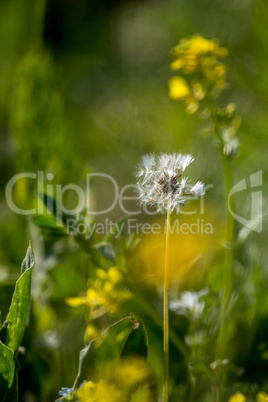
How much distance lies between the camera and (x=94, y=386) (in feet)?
0.91

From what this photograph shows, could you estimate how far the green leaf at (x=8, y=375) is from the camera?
0.90ft

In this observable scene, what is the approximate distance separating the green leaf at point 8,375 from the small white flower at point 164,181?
11 cm

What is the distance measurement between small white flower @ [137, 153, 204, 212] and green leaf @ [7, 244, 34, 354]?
7cm

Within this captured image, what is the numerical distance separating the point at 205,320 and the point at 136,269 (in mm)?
70

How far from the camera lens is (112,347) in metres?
0.29

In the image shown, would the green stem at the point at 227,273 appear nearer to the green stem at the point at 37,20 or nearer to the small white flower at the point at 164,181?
the small white flower at the point at 164,181

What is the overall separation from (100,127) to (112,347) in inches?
21.5

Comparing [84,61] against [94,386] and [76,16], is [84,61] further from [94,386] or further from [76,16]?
[94,386]

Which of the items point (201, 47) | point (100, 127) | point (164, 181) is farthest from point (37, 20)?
point (164, 181)

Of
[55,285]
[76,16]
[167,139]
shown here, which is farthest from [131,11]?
[55,285]

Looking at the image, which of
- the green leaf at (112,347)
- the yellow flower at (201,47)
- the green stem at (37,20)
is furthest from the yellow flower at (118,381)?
the green stem at (37,20)

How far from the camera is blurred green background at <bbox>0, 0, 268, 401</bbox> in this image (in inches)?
15.5

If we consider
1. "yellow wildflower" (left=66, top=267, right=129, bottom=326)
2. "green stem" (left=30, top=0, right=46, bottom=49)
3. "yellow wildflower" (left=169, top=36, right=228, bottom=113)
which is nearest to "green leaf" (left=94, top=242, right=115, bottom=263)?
"yellow wildflower" (left=66, top=267, right=129, bottom=326)

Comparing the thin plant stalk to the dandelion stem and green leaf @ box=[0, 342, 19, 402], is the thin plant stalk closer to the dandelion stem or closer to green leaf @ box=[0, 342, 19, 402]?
the dandelion stem
